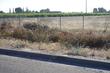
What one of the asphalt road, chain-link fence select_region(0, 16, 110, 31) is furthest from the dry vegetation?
chain-link fence select_region(0, 16, 110, 31)

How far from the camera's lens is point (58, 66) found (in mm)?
9477

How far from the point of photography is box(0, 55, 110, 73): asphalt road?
8617 mm

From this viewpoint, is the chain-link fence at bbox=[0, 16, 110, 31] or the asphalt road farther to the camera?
the chain-link fence at bbox=[0, 16, 110, 31]

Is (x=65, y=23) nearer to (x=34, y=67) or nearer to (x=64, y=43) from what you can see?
(x=64, y=43)

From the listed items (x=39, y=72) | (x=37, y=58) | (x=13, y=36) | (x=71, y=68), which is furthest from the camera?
(x=13, y=36)

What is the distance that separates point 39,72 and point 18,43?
5.93 m

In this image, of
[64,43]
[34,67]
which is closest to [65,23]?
[64,43]

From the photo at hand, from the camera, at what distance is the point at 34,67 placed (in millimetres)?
9172

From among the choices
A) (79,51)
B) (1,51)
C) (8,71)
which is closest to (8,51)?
(1,51)

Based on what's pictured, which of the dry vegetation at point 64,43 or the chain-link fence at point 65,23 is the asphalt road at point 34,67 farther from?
the chain-link fence at point 65,23

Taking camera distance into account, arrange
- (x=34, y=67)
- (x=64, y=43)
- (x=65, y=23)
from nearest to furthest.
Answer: (x=34, y=67) → (x=64, y=43) → (x=65, y=23)

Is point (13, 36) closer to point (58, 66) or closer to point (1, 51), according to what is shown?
point (1, 51)

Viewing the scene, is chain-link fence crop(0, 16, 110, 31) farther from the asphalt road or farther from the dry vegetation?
the asphalt road

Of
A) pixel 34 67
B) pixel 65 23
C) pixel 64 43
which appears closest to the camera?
pixel 34 67
